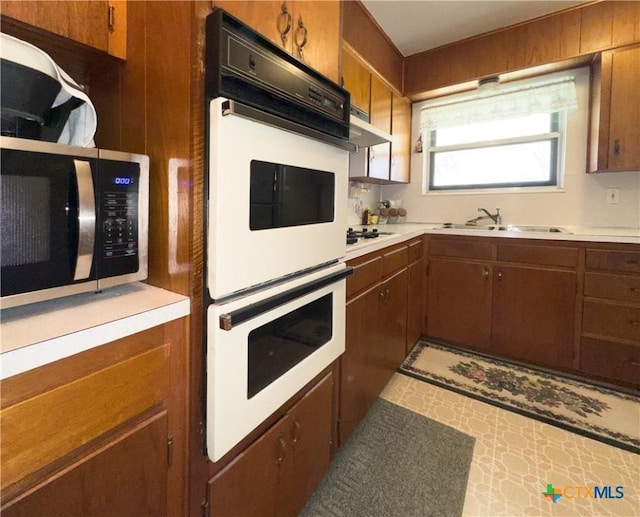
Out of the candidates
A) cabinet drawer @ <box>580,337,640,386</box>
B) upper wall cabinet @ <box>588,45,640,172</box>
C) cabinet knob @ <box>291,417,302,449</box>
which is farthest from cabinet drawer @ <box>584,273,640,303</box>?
cabinet knob @ <box>291,417,302,449</box>

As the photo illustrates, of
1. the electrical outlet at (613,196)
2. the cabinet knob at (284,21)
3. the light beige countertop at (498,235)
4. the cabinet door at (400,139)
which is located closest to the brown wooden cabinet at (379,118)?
the cabinet door at (400,139)

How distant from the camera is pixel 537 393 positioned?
1.96m

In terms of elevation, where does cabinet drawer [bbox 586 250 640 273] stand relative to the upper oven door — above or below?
below

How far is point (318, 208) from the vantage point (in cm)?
107

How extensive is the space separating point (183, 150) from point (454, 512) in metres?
1.46

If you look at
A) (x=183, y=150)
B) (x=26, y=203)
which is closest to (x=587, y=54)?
(x=183, y=150)

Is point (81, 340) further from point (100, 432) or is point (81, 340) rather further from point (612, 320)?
point (612, 320)

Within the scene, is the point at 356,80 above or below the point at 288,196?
above

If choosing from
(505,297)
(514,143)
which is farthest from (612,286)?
(514,143)

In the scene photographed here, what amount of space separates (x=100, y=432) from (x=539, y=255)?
2422 mm

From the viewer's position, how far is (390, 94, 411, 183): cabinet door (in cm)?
267

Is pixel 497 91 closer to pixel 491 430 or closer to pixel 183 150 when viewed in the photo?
pixel 491 430

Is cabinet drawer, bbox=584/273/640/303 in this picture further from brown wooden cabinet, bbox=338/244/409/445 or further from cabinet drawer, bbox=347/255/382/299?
cabinet drawer, bbox=347/255/382/299

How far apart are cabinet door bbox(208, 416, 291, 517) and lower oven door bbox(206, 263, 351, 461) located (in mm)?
85
